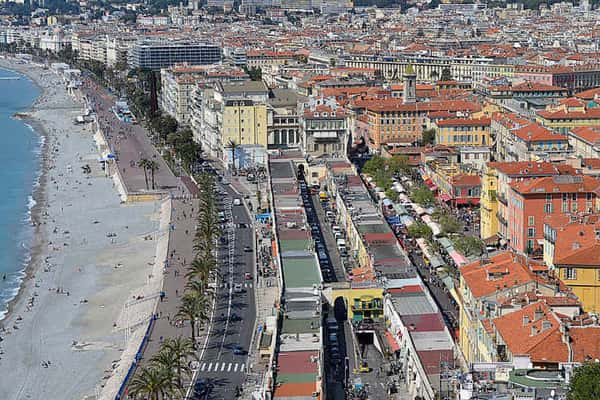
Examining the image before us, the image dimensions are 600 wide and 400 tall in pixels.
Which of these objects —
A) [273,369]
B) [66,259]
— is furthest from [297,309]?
[66,259]

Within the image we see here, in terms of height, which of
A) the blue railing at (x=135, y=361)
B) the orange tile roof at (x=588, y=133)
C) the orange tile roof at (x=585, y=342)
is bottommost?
the blue railing at (x=135, y=361)

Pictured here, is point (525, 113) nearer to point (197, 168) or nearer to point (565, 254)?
point (197, 168)

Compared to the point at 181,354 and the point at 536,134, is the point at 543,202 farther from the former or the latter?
the point at 181,354

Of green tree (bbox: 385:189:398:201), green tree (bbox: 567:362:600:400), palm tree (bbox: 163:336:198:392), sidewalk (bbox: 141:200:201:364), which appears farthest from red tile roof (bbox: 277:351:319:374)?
green tree (bbox: 385:189:398:201)

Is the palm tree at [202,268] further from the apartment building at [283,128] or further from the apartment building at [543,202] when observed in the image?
the apartment building at [283,128]

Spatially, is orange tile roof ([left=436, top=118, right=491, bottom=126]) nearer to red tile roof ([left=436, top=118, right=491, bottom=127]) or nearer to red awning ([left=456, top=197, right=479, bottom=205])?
red tile roof ([left=436, top=118, right=491, bottom=127])

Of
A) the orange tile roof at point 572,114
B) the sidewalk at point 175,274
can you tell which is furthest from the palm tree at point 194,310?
the orange tile roof at point 572,114
